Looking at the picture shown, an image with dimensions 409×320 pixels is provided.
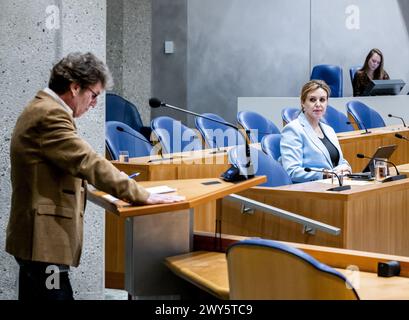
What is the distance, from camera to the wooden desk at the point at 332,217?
13.8ft

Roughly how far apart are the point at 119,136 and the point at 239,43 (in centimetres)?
538

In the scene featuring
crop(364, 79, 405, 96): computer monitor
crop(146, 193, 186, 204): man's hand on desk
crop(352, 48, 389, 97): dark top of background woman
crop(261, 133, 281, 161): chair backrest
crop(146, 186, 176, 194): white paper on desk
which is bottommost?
crop(146, 193, 186, 204): man's hand on desk

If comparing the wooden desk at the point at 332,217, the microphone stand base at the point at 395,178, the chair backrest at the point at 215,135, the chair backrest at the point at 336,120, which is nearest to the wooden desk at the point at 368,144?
the chair backrest at the point at 336,120

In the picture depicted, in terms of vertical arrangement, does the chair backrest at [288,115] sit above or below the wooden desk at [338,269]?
above

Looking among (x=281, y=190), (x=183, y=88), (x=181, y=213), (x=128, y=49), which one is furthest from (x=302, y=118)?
(x=183, y=88)

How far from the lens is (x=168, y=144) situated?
259 inches

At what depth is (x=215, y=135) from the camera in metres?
7.64

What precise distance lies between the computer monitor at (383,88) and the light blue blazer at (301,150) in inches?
181

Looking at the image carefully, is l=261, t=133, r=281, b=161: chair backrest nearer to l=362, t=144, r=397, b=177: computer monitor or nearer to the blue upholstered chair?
l=362, t=144, r=397, b=177: computer monitor

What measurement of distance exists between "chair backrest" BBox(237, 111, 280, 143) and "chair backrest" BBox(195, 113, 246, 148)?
11 cm

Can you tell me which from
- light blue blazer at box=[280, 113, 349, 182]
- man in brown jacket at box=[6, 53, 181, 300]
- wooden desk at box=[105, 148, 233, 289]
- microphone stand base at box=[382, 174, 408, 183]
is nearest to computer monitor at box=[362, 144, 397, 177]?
microphone stand base at box=[382, 174, 408, 183]

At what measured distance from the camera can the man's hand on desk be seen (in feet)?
9.82

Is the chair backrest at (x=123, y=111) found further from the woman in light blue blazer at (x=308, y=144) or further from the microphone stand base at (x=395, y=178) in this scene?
the microphone stand base at (x=395, y=178)
